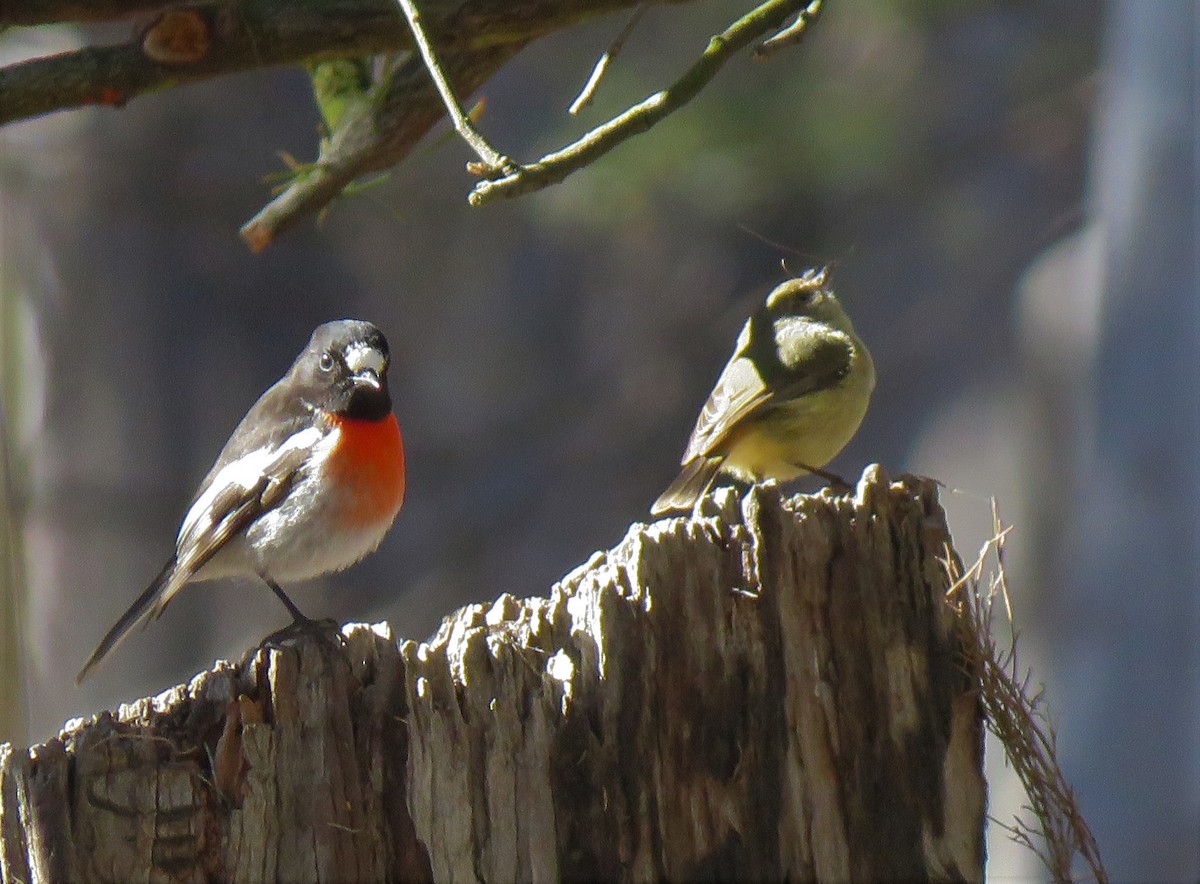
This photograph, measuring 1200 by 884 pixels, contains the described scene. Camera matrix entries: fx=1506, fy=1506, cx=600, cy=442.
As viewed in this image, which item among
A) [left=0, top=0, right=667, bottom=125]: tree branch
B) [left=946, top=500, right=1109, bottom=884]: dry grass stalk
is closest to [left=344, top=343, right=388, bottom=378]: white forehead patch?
[left=0, top=0, right=667, bottom=125]: tree branch

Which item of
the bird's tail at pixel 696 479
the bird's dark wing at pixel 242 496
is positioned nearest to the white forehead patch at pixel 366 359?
the bird's dark wing at pixel 242 496

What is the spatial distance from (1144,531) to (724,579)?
198 inches

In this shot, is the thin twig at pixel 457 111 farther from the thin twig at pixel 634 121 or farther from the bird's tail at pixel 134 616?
the bird's tail at pixel 134 616

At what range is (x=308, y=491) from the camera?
4.59 m

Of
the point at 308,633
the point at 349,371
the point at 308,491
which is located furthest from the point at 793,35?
the point at 308,491

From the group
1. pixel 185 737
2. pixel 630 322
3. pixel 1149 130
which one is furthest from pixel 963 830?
pixel 630 322

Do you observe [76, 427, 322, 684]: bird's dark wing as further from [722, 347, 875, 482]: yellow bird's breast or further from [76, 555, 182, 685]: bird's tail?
[722, 347, 875, 482]: yellow bird's breast

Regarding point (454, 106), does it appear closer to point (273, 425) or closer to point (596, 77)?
Result: point (596, 77)

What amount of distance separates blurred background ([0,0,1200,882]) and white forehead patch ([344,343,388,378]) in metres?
2.20

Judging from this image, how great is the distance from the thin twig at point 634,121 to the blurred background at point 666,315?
383cm

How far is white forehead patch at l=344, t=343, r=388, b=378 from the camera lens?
461cm

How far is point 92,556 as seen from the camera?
29.2 feet

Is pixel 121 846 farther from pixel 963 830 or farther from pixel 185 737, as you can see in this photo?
pixel 963 830

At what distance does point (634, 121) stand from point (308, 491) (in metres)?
1.89
